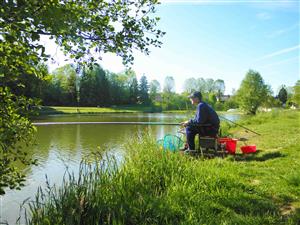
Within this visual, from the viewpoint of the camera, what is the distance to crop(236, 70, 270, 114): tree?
64.2 metres

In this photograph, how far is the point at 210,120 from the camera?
7637mm

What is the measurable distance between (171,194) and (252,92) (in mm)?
64242

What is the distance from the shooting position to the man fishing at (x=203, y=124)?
757 cm

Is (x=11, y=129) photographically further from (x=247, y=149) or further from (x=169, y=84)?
(x=169, y=84)

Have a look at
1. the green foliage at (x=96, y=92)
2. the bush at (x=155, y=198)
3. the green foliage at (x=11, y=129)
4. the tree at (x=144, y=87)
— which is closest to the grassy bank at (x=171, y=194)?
the bush at (x=155, y=198)

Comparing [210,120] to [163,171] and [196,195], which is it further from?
[196,195]

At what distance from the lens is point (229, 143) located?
26.0 feet

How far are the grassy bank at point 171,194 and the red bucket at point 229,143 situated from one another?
5.40 feet

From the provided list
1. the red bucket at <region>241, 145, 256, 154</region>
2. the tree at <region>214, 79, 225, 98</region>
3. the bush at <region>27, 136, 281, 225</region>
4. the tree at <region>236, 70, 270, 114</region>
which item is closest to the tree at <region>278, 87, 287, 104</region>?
the tree at <region>236, 70, 270, 114</region>

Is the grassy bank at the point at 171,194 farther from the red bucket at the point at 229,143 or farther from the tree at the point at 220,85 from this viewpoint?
the tree at the point at 220,85

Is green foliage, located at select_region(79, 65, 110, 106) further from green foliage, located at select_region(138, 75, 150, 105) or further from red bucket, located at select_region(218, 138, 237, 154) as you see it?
red bucket, located at select_region(218, 138, 237, 154)

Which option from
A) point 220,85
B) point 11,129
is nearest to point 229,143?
point 11,129

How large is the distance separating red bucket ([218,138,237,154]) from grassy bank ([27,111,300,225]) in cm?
165

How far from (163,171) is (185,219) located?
1.81 m
